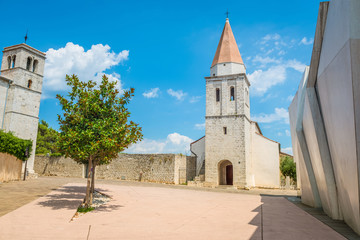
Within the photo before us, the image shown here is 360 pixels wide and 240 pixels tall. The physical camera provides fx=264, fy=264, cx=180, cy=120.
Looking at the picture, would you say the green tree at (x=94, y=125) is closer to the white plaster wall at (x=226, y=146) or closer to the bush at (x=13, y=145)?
the bush at (x=13, y=145)

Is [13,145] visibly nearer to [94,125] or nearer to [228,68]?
[94,125]

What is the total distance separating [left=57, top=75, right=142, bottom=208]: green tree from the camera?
838cm

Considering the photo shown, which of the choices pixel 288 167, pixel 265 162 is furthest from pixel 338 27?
pixel 288 167

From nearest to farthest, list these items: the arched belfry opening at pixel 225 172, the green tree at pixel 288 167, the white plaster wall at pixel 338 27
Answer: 1. the white plaster wall at pixel 338 27
2. the arched belfry opening at pixel 225 172
3. the green tree at pixel 288 167

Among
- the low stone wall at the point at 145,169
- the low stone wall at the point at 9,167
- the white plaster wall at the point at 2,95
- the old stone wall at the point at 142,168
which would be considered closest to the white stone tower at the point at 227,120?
the low stone wall at the point at 145,169

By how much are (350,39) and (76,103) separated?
26.1ft

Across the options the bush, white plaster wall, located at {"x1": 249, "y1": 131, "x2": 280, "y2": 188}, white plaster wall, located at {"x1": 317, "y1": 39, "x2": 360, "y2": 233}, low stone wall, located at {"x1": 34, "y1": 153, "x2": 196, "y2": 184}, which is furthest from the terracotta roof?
white plaster wall, located at {"x1": 317, "y1": 39, "x2": 360, "y2": 233}

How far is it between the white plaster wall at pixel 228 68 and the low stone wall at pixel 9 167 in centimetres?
1874

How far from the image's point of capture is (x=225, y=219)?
755 centimetres

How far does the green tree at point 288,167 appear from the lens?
26.4m

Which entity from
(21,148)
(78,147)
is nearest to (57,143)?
(78,147)

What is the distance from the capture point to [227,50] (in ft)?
87.2

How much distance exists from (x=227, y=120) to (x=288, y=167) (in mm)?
8067

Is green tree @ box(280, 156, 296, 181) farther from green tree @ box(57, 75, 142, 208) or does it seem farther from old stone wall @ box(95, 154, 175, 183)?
green tree @ box(57, 75, 142, 208)
